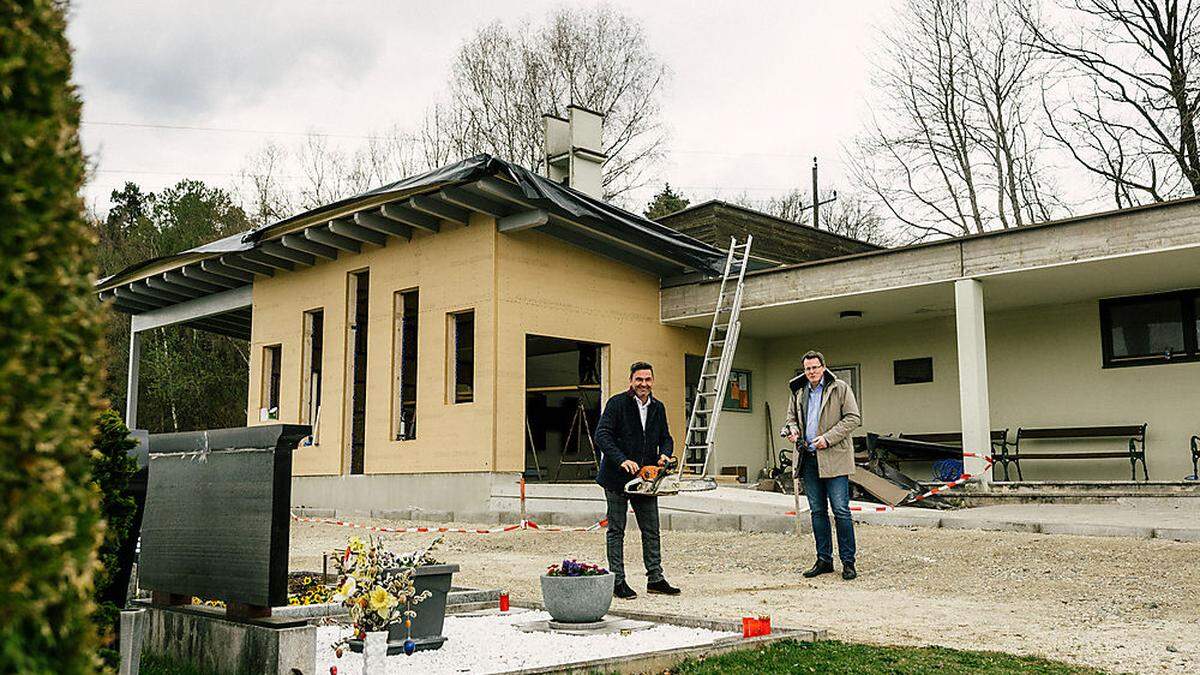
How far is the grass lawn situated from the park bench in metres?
9.57

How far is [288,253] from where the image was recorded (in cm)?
1617

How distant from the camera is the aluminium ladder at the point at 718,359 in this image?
13.8 metres

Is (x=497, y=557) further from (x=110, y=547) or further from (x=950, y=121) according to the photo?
(x=950, y=121)

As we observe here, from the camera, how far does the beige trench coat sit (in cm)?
782

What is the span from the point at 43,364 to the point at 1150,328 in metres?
14.4

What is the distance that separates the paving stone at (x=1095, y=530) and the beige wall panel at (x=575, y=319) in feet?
22.1

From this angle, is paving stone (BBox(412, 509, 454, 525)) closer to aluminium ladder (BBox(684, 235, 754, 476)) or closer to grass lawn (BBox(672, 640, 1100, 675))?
aluminium ladder (BBox(684, 235, 754, 476))

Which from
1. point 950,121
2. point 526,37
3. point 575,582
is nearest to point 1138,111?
point 950,121

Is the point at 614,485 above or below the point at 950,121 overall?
below

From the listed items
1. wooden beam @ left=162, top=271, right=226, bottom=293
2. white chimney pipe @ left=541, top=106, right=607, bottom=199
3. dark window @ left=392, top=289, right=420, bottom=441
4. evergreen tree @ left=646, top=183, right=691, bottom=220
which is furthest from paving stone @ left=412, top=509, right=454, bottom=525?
evergreen tree @ left=646, top=183, right=691, bottom=220

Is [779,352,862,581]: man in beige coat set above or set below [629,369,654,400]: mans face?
below

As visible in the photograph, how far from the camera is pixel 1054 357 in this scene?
565 inches

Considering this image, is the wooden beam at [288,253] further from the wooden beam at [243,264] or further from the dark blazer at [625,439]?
the dark blazer at [625,439]

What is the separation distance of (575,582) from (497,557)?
4798 mm
